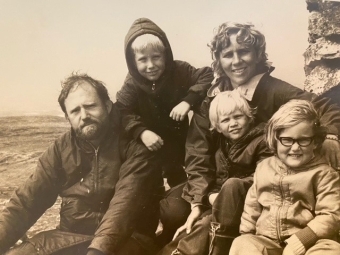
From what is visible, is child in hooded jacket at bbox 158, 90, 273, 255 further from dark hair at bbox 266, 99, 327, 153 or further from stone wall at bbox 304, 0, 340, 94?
stone wall at bbox 304, 0, 340, 94

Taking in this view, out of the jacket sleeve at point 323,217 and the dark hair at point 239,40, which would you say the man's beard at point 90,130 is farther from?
the jacket sleeve at point 323,217

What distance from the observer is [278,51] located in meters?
3.26

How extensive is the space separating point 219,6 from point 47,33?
1.13 meters

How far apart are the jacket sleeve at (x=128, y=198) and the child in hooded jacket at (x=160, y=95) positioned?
79 mm

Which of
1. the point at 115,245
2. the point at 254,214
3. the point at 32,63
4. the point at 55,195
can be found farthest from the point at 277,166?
the point at 32,63

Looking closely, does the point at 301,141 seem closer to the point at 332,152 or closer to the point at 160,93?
the point at 332,152

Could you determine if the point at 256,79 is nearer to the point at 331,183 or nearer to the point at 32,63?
the point at 331,183

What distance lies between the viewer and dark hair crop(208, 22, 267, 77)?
10.6 ft

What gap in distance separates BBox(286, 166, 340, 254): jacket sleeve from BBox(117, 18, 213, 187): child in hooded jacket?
815mm

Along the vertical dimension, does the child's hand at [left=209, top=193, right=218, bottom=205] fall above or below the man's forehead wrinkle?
below

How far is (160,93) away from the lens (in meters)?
3.33

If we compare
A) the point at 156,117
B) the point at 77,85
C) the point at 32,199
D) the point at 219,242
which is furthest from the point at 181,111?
Result: the point at 32,199

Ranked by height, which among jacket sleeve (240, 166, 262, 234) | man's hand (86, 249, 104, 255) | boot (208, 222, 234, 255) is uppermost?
jacket sleeve (240, 166, 262, 234)

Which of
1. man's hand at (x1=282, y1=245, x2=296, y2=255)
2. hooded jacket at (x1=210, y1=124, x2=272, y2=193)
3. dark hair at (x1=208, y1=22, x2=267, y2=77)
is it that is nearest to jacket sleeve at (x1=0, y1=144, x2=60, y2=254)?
hooded jacket at (x1=210, y1=124, x2=272, y2=193)
